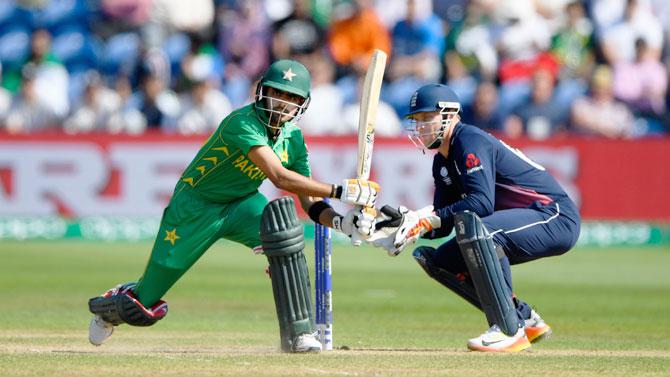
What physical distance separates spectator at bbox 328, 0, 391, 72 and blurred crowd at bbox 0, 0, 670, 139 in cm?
2

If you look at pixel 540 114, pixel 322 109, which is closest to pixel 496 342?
pixel 322 109

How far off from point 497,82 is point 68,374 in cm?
1368

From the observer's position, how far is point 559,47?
19.9m

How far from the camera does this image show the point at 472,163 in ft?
25.5

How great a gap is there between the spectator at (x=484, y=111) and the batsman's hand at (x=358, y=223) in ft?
36.7

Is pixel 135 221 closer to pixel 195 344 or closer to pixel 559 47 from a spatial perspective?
pixel 559 47

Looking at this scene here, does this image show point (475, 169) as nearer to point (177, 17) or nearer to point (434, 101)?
point (434, 101)

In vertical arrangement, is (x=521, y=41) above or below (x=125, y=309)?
above

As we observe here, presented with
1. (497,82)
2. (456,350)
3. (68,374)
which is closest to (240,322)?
(456,350)

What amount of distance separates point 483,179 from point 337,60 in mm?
12218

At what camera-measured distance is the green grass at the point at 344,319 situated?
22.9ft

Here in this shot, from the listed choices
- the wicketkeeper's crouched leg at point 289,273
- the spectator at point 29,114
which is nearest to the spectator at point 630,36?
the spectator at point 29,114

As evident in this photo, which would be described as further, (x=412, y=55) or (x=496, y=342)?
(x=412, y=55)

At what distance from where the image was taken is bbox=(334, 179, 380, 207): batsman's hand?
731 cm
